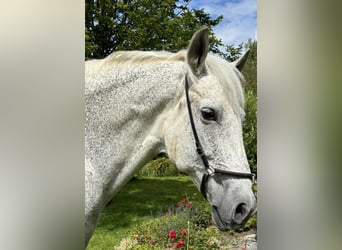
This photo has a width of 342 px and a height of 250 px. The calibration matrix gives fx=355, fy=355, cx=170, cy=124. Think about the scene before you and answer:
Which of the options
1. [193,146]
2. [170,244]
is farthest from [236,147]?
[170,244]

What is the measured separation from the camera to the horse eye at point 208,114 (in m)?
1.95

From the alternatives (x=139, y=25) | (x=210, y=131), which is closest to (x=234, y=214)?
(x=210, y=131)

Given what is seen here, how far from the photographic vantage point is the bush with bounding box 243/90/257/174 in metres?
2.35

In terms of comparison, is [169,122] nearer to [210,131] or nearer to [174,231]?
[210,131]

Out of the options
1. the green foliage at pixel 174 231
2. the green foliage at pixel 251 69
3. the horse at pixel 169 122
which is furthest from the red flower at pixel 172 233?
the green foliage at pixel 251 69

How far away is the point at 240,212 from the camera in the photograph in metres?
2.06

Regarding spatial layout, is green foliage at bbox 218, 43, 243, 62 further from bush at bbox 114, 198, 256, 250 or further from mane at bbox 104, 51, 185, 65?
→ bush at bbox 114, 198, 256, 250

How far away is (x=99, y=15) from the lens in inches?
91.0

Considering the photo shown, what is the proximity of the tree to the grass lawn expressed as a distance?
854mm

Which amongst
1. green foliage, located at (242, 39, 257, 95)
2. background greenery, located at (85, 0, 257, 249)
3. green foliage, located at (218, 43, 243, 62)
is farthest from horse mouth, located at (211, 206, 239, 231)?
green foliage, located at (218, 43, 243, 62)

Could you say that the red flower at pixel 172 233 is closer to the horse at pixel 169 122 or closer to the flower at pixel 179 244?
the flower at pixel 179 244

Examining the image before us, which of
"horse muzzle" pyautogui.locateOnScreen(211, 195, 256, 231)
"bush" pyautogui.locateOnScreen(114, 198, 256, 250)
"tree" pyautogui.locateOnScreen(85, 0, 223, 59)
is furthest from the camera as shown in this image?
"bush" pyautogui.locateOnScreen(114, 198, 256, 250)

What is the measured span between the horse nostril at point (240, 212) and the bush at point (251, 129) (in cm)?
44
